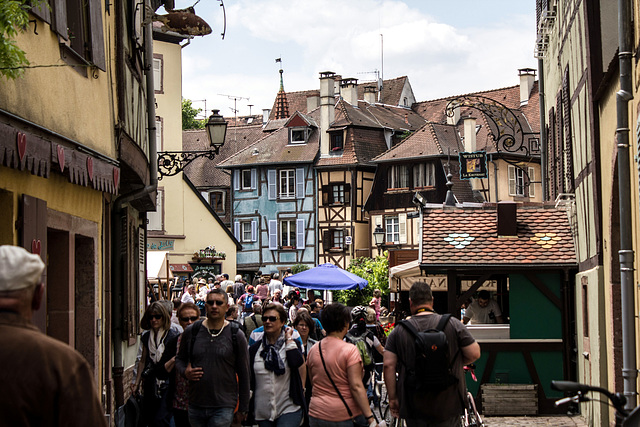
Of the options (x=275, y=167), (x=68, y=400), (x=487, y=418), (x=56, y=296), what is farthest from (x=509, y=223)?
(x=275, y=167)

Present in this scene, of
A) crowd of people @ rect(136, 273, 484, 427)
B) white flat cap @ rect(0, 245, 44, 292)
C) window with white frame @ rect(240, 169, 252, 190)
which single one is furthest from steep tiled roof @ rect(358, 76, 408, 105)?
white flat cap @ rect(0, 245, 44, 292)

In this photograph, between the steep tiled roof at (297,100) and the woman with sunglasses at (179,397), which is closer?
the woman with sunglasses at (179,397)

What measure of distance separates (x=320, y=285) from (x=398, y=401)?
16199 mm

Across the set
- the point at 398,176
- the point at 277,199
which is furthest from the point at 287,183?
the point at 398,176

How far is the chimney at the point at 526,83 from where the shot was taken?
5666cm

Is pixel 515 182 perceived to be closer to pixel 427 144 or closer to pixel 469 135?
pixel 469 135

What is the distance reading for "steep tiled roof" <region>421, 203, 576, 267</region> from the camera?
51.5ft

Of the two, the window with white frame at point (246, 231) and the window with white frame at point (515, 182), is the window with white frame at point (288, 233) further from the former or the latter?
the window with white frame at point (515, 182)

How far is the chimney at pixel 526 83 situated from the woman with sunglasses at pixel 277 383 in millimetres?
49951

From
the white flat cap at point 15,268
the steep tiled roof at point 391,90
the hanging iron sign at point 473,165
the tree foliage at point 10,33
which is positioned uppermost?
the steep tiled roof at point 391,90

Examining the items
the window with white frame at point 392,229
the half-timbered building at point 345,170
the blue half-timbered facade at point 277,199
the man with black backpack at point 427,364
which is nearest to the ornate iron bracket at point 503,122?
the man with black backpack at point 427,364

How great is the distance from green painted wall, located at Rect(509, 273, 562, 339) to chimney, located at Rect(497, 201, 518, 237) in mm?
771

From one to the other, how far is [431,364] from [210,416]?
1.86 m

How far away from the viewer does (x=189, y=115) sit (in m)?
76.2
